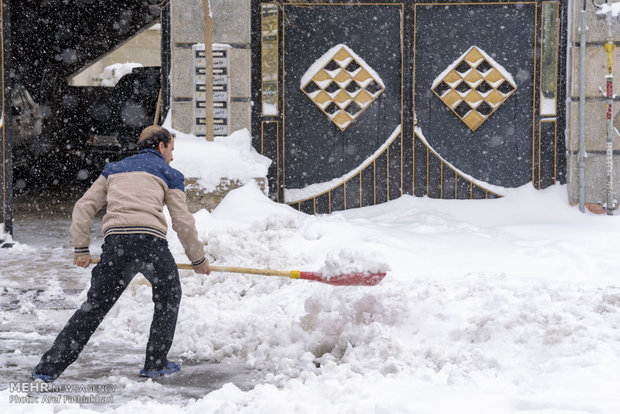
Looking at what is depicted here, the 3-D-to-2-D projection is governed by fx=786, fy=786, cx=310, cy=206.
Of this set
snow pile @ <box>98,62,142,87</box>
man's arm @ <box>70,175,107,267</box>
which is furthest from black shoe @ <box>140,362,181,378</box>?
snow pile @ <box>98,62,142,87</box>

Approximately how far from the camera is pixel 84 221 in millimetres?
4891

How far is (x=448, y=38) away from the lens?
10156 millimetres

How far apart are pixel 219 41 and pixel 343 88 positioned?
1.69 meters

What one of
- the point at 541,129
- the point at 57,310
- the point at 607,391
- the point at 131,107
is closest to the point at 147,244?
the point at 57,310

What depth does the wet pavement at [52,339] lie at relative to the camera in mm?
4801

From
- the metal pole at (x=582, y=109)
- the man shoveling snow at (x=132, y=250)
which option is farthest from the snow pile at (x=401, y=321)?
the metal pole at (x=582, y=109)

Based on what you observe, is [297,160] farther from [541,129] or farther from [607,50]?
[607,50]

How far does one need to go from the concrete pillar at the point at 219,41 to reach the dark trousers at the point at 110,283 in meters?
5.07

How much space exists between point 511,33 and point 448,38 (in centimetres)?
82

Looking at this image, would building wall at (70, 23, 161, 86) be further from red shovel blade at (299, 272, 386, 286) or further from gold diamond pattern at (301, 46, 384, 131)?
red shovel blade at (299, 272, 386, 286)

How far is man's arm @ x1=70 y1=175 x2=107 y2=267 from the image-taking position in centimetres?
489

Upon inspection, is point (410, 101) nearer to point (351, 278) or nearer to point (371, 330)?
point (351, 278)

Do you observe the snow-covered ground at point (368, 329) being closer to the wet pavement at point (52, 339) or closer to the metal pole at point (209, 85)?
the wet pavement at point (52, 339)

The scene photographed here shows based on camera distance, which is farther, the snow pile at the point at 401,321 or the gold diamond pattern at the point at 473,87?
the gold diamond pattern at the point at 473,87
